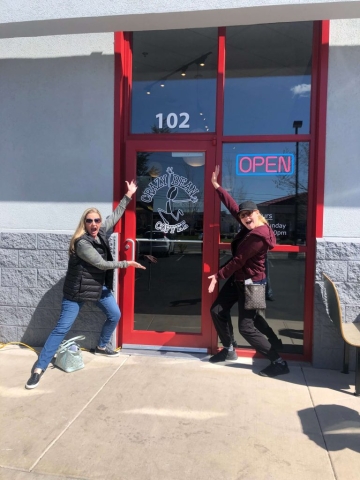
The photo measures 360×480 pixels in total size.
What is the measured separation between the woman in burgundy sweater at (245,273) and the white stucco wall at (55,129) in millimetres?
1544

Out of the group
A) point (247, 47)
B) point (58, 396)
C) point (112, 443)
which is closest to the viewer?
point (112, 443)

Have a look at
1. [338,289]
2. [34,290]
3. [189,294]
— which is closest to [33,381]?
[34,290]

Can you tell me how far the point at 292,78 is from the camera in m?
4.49

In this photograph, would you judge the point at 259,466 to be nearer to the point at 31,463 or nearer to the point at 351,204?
the point at 31,463

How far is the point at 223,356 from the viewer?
14.3 feet

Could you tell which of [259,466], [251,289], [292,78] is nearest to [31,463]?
[259,466]

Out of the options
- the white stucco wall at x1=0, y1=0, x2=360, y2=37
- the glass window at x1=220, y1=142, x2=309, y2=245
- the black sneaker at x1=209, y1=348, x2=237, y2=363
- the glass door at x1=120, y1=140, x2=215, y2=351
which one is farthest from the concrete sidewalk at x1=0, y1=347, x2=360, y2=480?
the white stucco wall at x1=0, y1=0, x2=360, y2=37

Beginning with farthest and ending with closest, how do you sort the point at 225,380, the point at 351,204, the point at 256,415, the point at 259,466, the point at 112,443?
1. the point at 351,204
2. the point at 225,380
3. the point at 256,415
4. the point at 112,443
5. the point at 259,466

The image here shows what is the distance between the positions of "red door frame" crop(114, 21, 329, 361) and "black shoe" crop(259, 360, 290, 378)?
0.44 m

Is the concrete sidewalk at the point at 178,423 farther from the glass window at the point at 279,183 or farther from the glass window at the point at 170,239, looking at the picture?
the glass window at the point at 279,183

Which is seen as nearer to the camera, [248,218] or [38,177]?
[248,218]

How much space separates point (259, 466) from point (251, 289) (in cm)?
166

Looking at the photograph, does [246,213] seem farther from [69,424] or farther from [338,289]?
[69,424]

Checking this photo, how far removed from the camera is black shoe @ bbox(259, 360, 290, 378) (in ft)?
13.3
